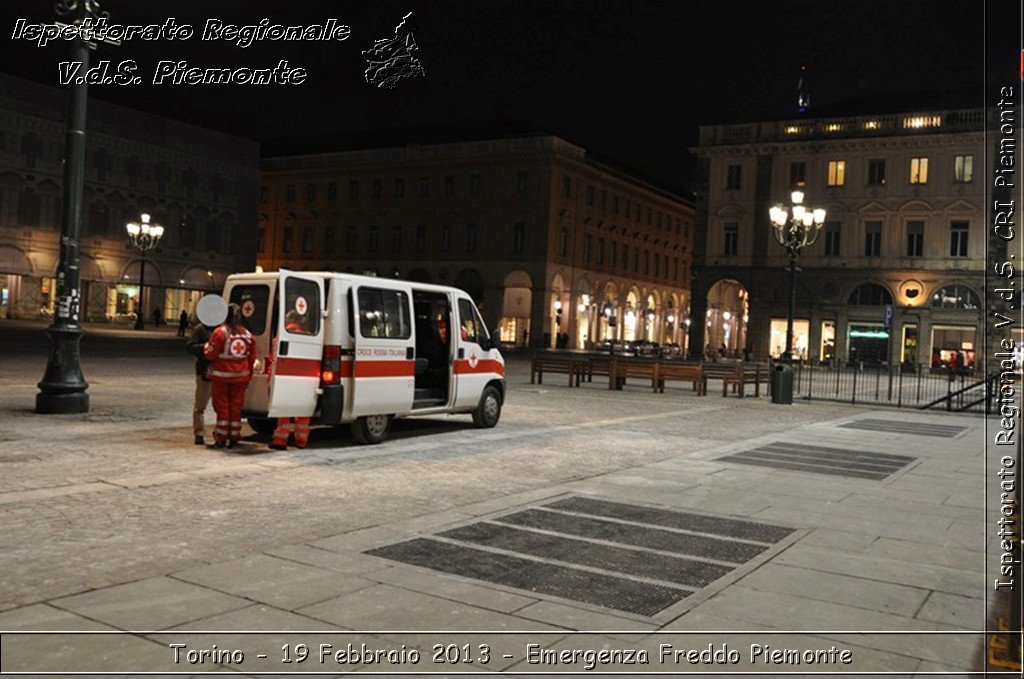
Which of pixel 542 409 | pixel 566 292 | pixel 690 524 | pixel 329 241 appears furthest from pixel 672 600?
pixel 329 241

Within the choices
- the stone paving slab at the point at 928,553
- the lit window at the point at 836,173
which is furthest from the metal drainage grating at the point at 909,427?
the lit window at the point at 836,173

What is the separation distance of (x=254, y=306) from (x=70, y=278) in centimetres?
Result: 434

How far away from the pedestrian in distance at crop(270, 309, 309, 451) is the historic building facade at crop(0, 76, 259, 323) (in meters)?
50.6

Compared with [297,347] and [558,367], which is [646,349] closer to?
[558,367]

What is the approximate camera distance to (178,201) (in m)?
63.1

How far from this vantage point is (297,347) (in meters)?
11.0

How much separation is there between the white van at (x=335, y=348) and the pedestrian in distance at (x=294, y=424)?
0.6 inches

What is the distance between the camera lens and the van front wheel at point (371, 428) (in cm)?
1193

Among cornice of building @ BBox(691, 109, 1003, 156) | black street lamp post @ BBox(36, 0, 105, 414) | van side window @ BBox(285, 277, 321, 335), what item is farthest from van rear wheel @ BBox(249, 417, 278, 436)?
cornice of building @ BBox(691, 109, 1003, 156)

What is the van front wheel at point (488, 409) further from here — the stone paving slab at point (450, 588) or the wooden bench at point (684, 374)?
the wooden bench at point (684, 374)

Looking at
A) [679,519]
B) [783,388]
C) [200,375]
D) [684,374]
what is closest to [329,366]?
[200,375]

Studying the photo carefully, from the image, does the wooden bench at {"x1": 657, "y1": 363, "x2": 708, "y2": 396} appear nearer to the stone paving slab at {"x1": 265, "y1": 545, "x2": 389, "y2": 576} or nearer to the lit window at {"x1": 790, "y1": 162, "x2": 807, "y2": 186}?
the stone paving slab at {"x1": 265, "y1": 545, "x2": 389, "y2": 576}

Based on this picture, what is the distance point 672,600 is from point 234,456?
652 cm

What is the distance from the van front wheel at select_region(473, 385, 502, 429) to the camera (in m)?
14.5
